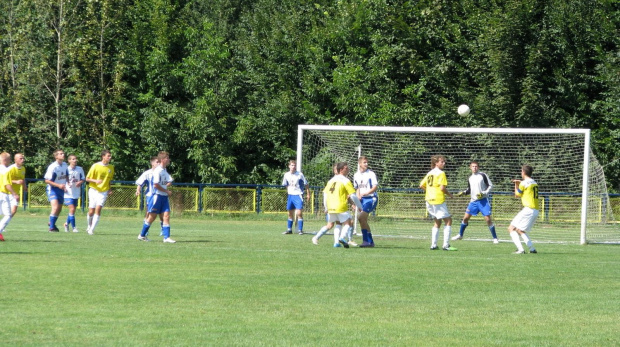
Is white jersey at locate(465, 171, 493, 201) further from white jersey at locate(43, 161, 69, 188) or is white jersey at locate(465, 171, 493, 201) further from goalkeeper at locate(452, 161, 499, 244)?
white jersey at locate(43, 161, 69, 188)

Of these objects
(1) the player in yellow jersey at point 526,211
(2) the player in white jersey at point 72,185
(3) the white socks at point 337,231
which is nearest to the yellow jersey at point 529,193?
(1) the player in yellow jersey at point 526,211

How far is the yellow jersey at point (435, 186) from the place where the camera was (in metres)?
16.9

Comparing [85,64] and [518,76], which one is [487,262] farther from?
[85,64]

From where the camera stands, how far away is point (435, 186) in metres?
17.0

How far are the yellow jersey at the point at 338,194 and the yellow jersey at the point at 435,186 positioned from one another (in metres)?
1.72

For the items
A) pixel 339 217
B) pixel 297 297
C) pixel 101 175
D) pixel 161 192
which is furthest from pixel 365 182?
pixel 297 297

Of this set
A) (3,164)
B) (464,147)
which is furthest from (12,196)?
(464,147)

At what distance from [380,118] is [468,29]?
558cm

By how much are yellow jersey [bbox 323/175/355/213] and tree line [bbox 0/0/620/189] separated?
61.3 feet

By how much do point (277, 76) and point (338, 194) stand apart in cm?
2289

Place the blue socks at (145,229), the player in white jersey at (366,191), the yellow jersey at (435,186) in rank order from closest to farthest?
the yellow jersey at (435,186) → the blue socks at (145,229) → the player in white jersey at (366,191)

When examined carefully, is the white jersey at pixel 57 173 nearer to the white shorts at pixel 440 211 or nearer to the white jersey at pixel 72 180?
the white jersey at pixel 72 180

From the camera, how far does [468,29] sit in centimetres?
3622

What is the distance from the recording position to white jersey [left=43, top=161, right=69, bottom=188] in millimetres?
20609
